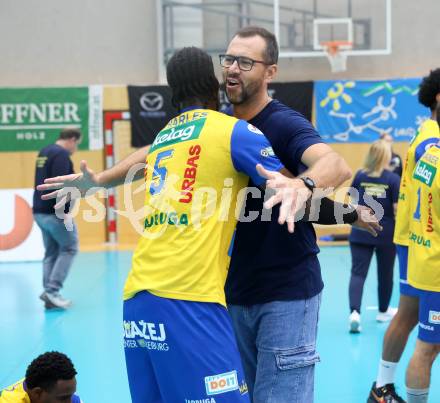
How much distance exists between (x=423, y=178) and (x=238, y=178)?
2.10m

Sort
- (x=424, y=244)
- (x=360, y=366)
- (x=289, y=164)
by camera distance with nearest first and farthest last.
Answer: (x=289, y=164) → (x=424, y=244) → (x=360, y=366)

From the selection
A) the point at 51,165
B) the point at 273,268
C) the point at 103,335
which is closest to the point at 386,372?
the point at 273,268

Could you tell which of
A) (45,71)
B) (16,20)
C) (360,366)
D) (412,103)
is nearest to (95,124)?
(45,71)

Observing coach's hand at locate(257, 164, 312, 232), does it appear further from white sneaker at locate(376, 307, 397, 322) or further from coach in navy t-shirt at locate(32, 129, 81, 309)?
coach in navy t-shirt at locate(32, 129, 81, 309)

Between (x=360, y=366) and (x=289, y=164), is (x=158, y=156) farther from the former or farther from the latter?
(x=360, y=366)

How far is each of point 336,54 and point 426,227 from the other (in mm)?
10986

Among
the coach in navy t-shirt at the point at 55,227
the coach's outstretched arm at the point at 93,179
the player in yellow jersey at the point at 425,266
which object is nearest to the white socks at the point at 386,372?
the player in yellow jersey at the point at 425,266

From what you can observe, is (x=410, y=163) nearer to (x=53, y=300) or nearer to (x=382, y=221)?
(x=382, y=221)

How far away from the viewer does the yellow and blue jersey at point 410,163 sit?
4.68m

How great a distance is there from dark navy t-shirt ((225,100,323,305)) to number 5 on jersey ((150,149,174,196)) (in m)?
0.35

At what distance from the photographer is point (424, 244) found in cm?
450

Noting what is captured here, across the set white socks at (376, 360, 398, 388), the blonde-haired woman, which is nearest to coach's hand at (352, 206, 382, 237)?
white socks at (376, 360, 398, 388)

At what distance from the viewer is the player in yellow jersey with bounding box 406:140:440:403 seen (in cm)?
442

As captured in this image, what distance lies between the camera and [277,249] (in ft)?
9.81
